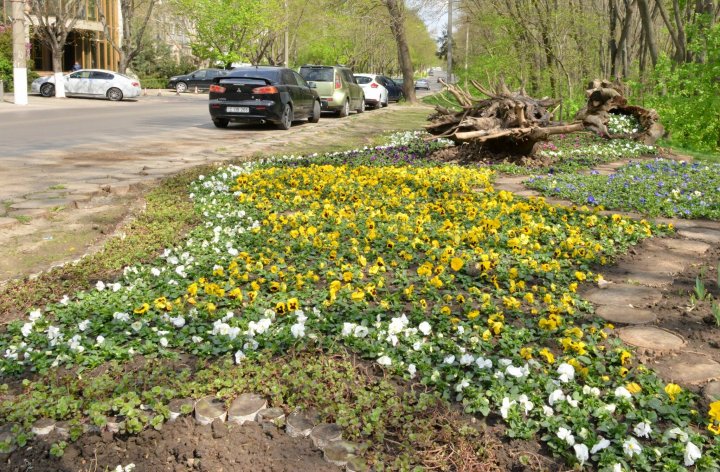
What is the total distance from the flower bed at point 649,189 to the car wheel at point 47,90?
28.4m

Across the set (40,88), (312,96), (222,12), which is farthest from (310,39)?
(312,96)

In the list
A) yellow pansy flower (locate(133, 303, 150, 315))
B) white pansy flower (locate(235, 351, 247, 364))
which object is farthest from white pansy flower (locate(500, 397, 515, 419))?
yellow pansy flower (locate(133, 303, 150, 315))

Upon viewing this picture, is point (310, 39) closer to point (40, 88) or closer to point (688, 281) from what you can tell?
point (40, 88)

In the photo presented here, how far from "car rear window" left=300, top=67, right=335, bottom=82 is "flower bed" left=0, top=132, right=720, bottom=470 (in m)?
16.7

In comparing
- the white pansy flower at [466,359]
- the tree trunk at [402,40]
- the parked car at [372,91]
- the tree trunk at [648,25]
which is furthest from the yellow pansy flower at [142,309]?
the tree trunk at [402,40]

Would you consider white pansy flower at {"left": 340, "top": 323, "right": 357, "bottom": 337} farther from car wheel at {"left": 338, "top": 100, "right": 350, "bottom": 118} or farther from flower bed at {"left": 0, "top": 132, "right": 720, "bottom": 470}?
car wheel at {"left": 338, "top": 100, "right": 350, "bottom": 118}

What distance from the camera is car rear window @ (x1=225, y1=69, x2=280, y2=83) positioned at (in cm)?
1675

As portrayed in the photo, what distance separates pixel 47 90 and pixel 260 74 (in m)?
18.4

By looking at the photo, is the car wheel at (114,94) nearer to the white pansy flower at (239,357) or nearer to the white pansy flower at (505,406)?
the white pansy flower at (239,357)

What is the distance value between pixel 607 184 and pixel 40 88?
2946 cm

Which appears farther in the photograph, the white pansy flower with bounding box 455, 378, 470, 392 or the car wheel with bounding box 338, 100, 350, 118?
the car wheel with bounding box 338, 100, 350, 118

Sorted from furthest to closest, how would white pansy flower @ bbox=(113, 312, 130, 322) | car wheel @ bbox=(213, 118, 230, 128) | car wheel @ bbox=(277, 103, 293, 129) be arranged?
car wheel @ bbox=(213, 118, 230, 128) → car wheel @ bbox=(277, 103, 293, 129) → white pansy flower @ bbox=(113, 312, 130, 322)

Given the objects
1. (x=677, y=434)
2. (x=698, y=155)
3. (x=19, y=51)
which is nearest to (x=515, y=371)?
(x=677, y=434)

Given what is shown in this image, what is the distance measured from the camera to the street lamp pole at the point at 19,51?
2297 centimetres
